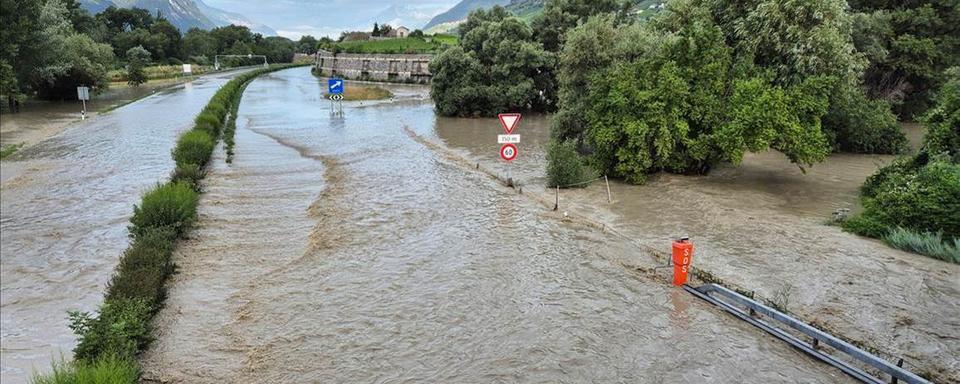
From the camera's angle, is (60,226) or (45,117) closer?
(60,226)

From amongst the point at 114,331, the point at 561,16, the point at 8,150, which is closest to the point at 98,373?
the point at 114,331

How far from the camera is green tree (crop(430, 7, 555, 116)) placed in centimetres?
4075

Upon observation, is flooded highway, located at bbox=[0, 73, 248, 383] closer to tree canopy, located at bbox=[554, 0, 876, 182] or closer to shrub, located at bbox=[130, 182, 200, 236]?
shrub, located at bbox=[130, 182, 200, 236]

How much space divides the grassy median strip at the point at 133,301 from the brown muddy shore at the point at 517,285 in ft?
1.35

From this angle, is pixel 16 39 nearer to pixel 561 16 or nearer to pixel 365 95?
pixel 365 95

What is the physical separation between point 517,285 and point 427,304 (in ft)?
5.86

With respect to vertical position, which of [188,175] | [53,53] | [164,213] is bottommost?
[164,213]

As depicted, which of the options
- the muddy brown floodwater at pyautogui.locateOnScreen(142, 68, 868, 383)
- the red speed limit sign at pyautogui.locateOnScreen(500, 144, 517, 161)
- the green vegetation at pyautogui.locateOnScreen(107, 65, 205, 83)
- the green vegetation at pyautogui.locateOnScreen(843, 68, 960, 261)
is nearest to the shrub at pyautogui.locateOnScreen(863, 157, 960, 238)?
the green vegetation at pyautogui.locateOnScreen(843, 68, 960, 261)

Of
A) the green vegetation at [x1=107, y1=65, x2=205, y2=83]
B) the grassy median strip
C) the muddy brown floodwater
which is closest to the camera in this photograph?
the grassy median strip

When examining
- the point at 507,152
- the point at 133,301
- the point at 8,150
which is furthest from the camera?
the point at 8,150

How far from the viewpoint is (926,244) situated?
11.1m

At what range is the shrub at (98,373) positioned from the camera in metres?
5.99

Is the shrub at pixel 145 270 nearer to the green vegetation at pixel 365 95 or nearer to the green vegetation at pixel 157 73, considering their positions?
the green vegetation at pixel 365 95

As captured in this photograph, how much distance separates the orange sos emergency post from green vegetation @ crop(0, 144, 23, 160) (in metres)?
29.8
